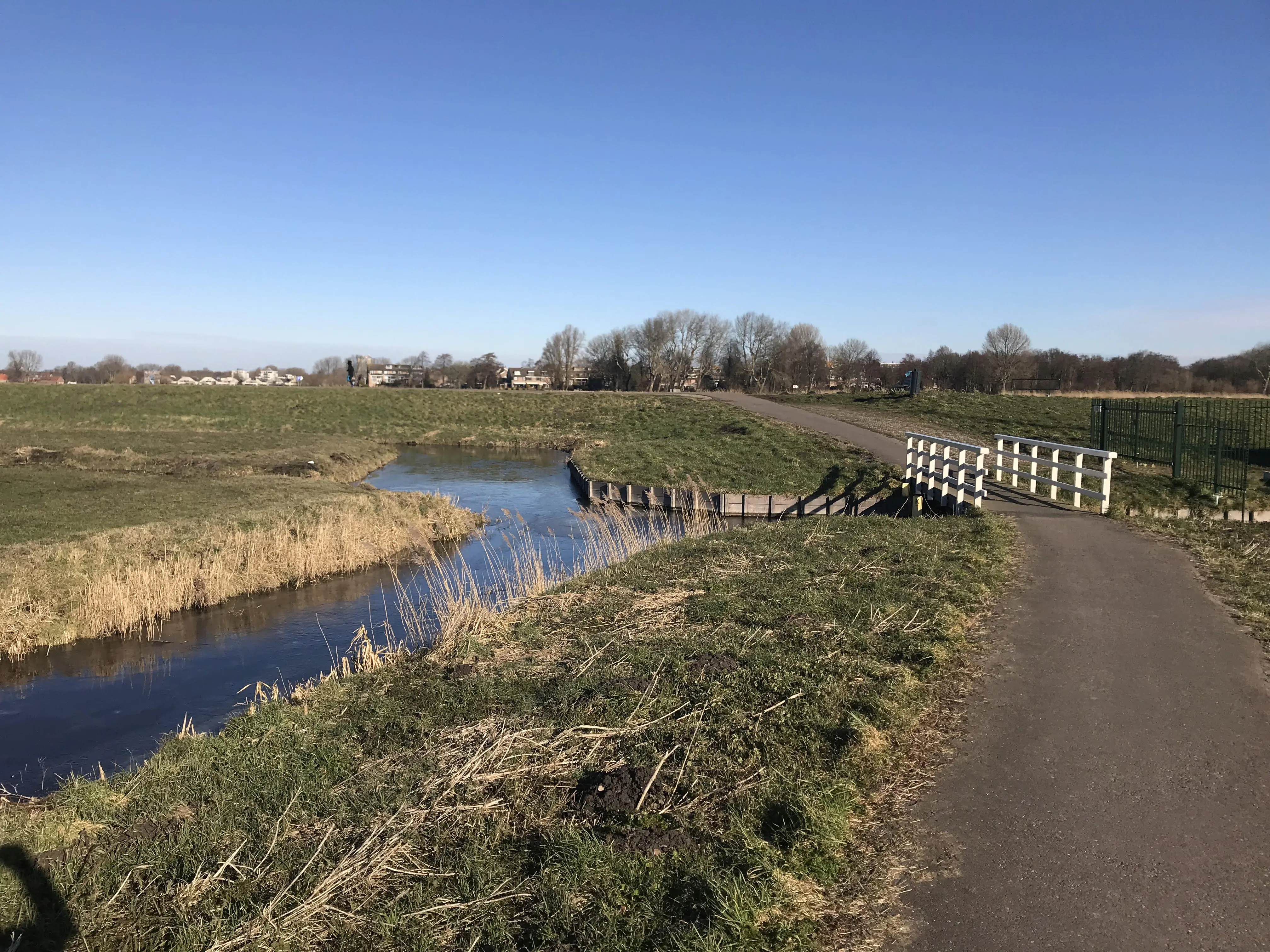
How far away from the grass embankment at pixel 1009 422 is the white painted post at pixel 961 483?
2.59 m

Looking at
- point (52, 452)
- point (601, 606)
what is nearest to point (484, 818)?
point (601, 606)

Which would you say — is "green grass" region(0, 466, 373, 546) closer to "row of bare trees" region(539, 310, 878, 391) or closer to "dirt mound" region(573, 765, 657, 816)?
"dirt mound" region(573, 765, 657, 816)

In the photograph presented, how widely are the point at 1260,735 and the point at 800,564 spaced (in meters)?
5.95

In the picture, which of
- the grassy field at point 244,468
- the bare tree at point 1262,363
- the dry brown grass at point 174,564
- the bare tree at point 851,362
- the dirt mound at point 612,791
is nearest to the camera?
the dirt mound at point 612,791

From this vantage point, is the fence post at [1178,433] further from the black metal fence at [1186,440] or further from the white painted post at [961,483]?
the white painted post at [961,483]

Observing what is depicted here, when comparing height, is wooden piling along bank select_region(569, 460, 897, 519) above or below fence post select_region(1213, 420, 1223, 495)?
below

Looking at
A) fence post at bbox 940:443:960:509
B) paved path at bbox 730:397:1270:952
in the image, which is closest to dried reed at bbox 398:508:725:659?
fence post at bbox 940:443:960:509

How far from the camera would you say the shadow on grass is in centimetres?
431

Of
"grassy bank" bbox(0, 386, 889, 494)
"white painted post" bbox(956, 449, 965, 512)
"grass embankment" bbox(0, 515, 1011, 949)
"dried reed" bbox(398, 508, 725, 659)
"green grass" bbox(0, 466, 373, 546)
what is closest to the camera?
"grass embankment" bbox(0, 515, 1011, 949)

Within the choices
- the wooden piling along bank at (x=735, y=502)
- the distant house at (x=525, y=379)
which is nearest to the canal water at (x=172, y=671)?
the wooden piling along bank at (x=735, y=502)

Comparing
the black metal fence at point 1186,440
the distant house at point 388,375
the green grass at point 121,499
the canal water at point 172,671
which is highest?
the distant house at point 388,375

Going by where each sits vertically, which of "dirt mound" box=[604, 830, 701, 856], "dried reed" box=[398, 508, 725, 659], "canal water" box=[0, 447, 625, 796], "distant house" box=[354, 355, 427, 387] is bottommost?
"canal water" box=[0, 447, 625, 796]

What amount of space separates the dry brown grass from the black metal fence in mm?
15284

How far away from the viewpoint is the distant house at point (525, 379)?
3762 inches
